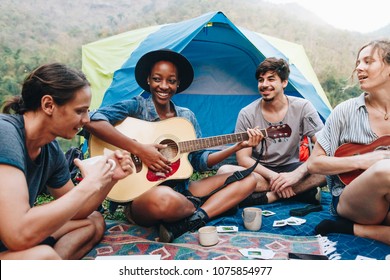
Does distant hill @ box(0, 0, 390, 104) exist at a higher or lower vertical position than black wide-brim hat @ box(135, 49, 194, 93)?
higher

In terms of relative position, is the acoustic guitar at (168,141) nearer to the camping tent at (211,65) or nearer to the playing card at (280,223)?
the playing card at (280,223)

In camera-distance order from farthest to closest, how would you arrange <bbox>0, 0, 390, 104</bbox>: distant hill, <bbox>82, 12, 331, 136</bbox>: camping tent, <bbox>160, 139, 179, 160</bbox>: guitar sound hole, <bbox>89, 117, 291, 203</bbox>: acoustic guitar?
<bbox>82, 12, 331, 136</bbox>: camping tent
<bbox>0, 0, 390, 104</bbox>: distant hill
<bbox>160, 139, 179, 160</bbox>: guitar sound hole
<bbox>89, 117, 291, 203</bbox>: acoustic guitar

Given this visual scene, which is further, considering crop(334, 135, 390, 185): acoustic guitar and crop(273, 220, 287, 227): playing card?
crop(273, 220, 287, 227): playing card

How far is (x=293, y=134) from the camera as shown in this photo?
237 centimetres

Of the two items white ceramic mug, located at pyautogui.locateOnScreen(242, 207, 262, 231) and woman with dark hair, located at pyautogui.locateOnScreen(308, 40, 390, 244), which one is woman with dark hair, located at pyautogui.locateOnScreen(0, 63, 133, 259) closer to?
white ceramic mug, located at pyautogui.locateOnScreen(242, 207, 262, 231)

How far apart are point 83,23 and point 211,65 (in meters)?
1.50

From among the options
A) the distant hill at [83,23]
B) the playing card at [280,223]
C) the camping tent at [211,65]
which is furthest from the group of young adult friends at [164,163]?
the camping tent at [211,65]

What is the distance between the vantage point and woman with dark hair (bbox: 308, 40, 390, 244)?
152 centimetres

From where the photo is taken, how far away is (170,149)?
1.88 meters

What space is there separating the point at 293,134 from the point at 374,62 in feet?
2.93

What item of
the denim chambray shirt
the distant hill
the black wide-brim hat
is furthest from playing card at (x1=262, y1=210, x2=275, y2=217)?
the distant hill

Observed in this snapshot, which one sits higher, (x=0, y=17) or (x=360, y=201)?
(x=0, y=17)
